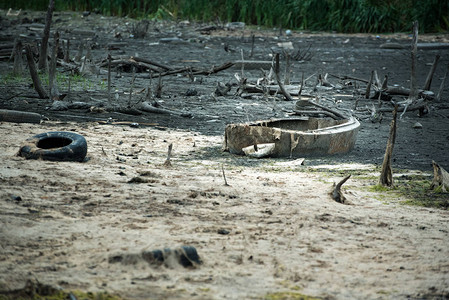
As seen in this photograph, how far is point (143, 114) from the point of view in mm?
8266

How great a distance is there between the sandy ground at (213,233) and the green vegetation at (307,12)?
52.7 ft

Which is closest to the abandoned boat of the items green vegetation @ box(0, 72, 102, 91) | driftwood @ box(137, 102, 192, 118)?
driftwood @ box(137, 102, 192, 118)

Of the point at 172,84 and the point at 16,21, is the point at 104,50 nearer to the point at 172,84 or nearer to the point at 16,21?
the point at 172,84

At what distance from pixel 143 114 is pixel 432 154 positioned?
379 cm

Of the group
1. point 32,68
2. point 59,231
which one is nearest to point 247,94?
point 32,68

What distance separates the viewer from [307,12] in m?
20.9

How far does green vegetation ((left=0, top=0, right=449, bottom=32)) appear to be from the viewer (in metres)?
20.0

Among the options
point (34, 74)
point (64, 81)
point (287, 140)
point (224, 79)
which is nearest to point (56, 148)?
point (287, 140)

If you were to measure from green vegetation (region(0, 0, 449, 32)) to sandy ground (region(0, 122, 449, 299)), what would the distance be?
52.7 ft

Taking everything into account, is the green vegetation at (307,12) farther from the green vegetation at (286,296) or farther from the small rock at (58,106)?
the green vegetation at (286,296)

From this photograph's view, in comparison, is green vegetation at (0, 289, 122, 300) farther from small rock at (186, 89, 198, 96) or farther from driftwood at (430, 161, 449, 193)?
small rock at (186, 89, 198, 96)

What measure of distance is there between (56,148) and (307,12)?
16924 millimetres

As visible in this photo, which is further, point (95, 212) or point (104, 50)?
point (104, 50)

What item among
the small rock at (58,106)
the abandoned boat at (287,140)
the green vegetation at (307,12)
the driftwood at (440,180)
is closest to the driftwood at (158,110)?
the small rock at (58,106)
